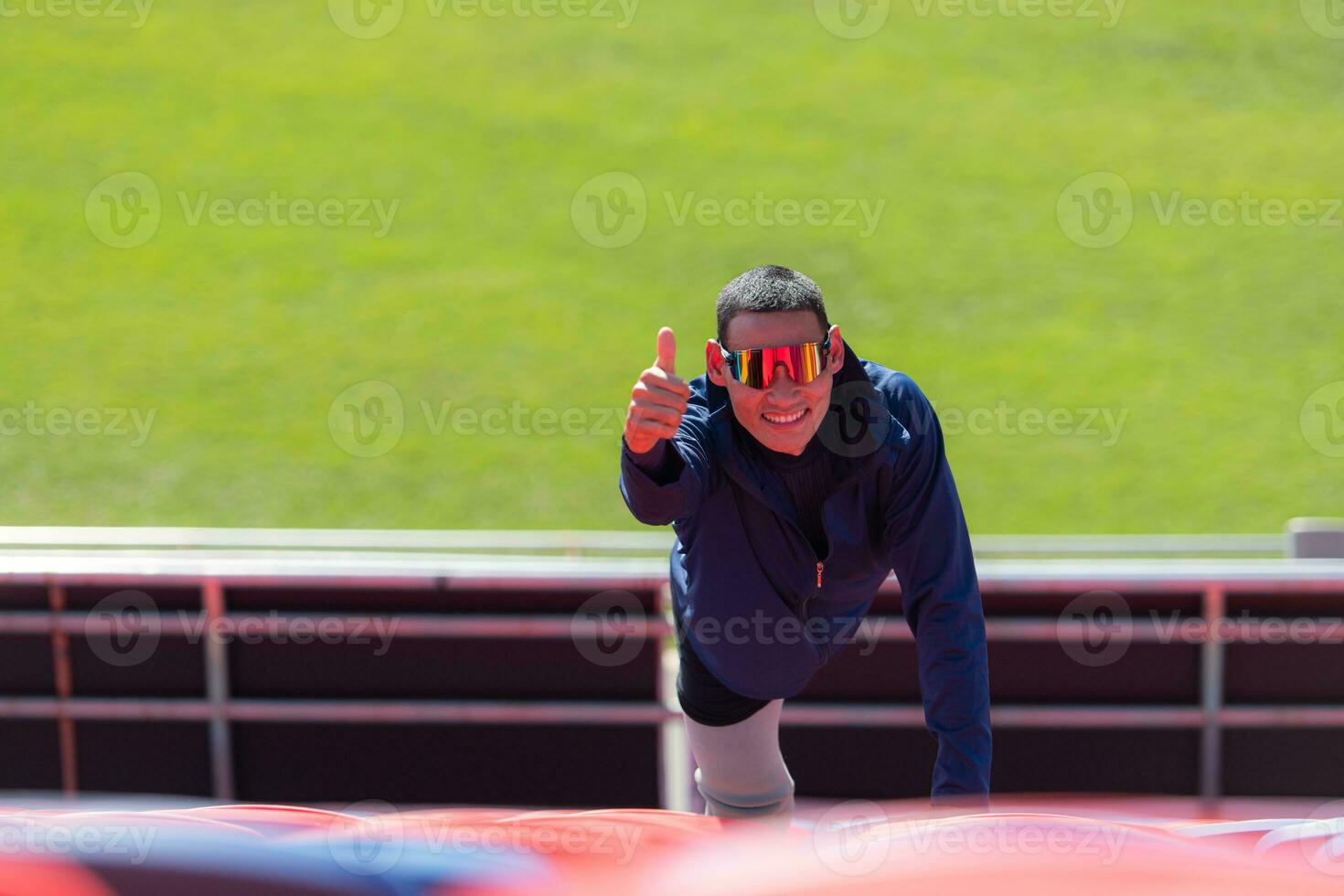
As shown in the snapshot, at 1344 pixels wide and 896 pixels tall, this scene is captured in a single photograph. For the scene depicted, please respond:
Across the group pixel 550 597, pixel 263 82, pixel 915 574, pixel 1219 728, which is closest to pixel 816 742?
pixel 550 597

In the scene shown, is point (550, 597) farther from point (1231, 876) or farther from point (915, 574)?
point (1231, 876)

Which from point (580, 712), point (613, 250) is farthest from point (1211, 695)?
point (613, 250)

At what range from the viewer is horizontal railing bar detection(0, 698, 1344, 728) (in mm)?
5090

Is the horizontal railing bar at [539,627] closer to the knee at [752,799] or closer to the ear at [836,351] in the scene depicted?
the knee at [752,799]

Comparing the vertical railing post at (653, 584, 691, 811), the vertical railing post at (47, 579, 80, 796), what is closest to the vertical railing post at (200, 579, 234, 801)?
the vertical railing post at (47, 579, 80, 796)

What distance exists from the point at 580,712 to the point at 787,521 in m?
2.45

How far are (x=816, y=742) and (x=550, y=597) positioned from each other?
1232 mm

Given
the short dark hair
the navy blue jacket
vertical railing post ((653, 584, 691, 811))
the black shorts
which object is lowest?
vertical railing post ((653, 584, 691, 811))

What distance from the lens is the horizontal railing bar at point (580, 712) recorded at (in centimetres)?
509

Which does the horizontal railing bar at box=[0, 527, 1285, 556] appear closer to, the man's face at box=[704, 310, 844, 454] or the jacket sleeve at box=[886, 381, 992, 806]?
the jacket sleeve at box=[886, 381, 992, 806]

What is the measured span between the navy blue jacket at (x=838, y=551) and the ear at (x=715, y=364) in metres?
0.13

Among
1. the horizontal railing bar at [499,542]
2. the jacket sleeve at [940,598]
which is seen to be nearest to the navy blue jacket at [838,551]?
the jacket sleeve at [940,598]

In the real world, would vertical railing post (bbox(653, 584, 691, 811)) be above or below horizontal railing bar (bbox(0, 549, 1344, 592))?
below

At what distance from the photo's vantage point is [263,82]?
80.0ft
